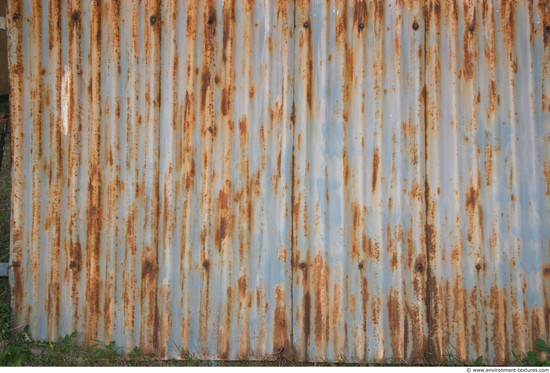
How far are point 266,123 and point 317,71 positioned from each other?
1.73 feet

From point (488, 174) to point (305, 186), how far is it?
Result: 132 centimetres

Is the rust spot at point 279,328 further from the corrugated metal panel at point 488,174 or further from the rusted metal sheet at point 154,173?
the corrugated metal panel at point 488,174

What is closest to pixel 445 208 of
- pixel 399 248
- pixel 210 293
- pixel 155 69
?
pixel 399 248

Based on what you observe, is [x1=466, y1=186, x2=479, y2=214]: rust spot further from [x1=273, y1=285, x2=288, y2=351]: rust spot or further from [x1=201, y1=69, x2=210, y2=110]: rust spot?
[x1=201, y1=69, x2=210, y2=110]: rust spot

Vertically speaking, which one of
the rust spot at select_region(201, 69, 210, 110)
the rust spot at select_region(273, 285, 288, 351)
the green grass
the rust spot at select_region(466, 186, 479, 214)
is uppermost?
the rust spot at select_region(201, 69, 210, 110)

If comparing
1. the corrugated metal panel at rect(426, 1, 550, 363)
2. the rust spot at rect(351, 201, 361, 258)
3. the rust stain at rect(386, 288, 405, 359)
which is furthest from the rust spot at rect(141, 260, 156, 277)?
the corrugated metal panel at rect(426, 1, 550, 363)

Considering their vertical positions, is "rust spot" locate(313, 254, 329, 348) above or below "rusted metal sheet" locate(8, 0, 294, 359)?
below

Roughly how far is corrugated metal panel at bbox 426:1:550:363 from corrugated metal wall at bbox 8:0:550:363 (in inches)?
0.4

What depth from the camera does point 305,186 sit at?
11.4ft

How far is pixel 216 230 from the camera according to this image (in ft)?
11.5

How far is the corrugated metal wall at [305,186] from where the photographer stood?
11.3ft

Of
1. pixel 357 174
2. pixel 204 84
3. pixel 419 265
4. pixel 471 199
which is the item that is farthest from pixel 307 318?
pixel 204 84

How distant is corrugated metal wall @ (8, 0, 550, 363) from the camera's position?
345 cm

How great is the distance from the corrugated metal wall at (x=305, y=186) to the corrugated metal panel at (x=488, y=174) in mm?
10
